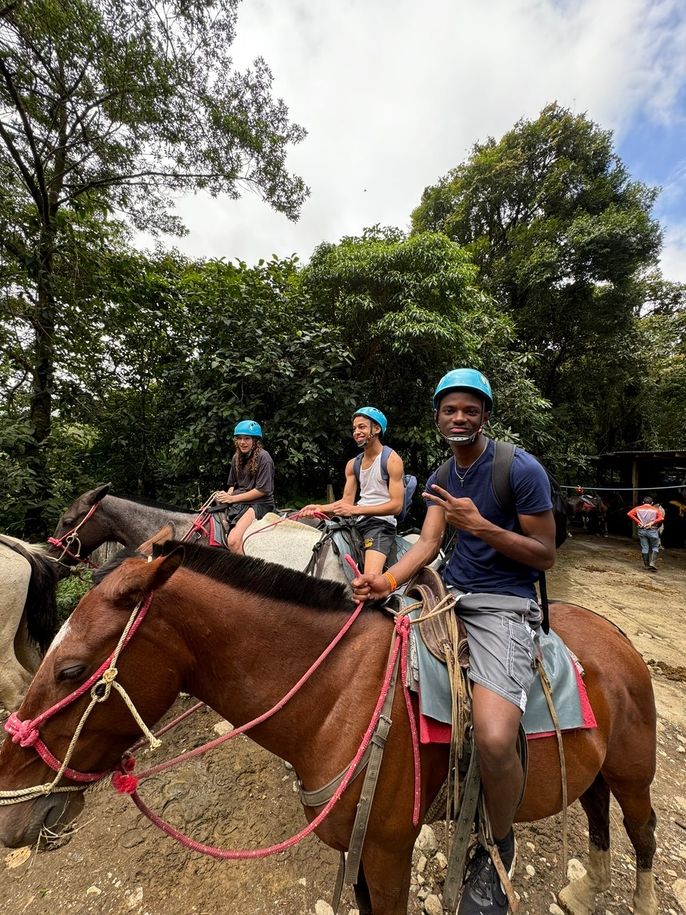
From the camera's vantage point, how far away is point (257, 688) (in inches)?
57.9

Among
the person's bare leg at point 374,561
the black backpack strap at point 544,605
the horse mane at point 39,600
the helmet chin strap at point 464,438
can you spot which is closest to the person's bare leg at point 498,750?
the black backpack strap at point 544,605

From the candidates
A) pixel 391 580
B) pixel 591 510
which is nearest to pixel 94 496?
pixel 391 580

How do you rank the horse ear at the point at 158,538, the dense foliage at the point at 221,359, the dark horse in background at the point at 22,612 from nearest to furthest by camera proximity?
1. the horse ear at the point at 158,538
2. the dark horse in background at the point at 22,612
3. the dense foliage at the point at 221,359

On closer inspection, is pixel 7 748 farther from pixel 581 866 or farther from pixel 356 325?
pixel 356 325

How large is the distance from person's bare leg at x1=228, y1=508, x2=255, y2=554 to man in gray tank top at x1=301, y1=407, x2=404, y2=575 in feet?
2.76

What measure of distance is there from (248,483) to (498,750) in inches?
157

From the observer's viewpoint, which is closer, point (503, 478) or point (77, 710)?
point (77, 710)

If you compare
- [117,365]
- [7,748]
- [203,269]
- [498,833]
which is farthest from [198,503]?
[498,833]

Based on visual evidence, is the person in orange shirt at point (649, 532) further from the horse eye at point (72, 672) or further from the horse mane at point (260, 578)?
the horse eye at point (72, 672)

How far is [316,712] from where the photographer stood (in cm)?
149

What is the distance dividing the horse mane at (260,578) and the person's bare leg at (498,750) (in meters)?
0.67

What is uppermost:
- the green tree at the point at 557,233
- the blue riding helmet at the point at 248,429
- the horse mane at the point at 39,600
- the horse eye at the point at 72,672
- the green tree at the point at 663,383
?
the green tree at the point at 557,233

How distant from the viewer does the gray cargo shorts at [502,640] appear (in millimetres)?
1523

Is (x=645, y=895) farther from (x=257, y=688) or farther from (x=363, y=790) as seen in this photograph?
(x=257, y=688)
